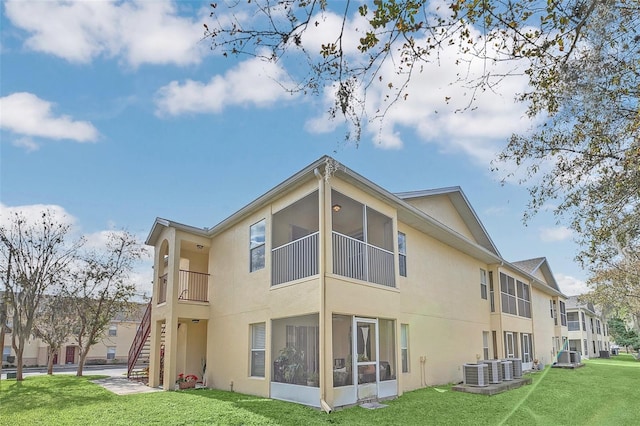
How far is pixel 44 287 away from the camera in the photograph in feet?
62.7


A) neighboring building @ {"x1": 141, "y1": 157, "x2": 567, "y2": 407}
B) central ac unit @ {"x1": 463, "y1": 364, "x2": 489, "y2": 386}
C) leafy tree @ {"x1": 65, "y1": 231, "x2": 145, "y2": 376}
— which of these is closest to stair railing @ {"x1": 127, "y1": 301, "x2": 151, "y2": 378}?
neighboring building @ {"x1": 141, "y1": 157, "x2": 567, "y2": 407}

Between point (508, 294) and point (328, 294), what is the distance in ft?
48.9

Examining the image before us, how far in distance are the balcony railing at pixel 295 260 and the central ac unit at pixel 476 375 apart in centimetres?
618

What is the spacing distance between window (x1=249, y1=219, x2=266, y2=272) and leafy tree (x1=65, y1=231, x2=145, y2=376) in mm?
11543

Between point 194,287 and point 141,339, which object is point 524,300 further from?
point 141,339

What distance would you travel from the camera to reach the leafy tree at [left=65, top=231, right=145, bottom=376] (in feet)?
69.1

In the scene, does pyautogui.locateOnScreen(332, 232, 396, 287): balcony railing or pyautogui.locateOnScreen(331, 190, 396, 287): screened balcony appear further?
pyautogui.locateOnScreen(331, 190, 396, 287): screened balcony

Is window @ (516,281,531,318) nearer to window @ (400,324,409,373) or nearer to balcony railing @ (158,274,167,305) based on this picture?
window @ (400,324,409,373)

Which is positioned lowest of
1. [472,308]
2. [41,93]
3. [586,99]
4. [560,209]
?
[472,308]

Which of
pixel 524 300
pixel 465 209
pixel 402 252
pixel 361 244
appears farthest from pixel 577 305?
pixel 361 244

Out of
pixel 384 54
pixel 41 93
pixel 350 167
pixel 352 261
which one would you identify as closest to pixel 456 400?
pixel 352 261

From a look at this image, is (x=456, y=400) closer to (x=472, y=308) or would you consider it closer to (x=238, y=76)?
(x=472, y=308)

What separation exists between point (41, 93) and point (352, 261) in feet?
28.9

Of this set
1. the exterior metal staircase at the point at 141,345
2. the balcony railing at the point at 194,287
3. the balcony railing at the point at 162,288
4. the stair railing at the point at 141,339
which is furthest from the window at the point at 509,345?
the stair railing at the point at 141,339
